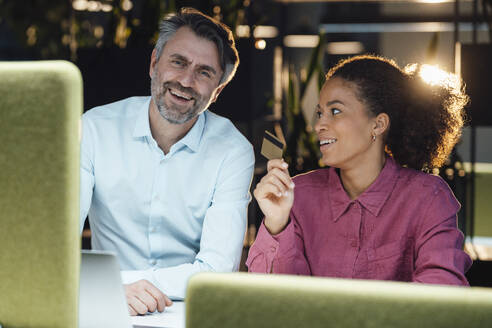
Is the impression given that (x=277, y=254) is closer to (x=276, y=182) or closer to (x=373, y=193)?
(x=276, y=182)

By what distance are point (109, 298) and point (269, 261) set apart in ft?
2.12

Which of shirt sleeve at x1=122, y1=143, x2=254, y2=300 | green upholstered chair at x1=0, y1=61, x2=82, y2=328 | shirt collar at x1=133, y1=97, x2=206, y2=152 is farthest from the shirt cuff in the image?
green upholstered chair at x1=0, y1=61, x2=82, y2=328

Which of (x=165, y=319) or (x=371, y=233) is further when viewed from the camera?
(x=371, y=233)

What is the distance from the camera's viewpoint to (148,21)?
351cm

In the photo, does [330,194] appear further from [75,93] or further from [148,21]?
[148,21]

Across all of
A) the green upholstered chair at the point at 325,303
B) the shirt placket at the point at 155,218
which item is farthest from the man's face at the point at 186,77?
the green upholstered chair at the point at 325,303

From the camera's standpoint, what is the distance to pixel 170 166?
2.16 metres

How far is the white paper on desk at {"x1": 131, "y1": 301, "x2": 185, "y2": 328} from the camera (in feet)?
4.67

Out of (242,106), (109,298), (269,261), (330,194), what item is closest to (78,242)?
(109,298)

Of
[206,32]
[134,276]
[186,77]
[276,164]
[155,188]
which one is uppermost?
[206,32]

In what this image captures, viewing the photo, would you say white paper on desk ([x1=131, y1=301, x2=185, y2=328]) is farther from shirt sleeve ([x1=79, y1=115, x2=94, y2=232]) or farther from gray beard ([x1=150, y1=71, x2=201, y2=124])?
gray beard ([x1=150, y1=71, x2=201, y2=124])

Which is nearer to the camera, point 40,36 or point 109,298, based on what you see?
point 109,298

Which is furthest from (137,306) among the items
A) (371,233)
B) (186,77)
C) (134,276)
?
(186,77)

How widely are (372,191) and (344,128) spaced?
0.69ft
